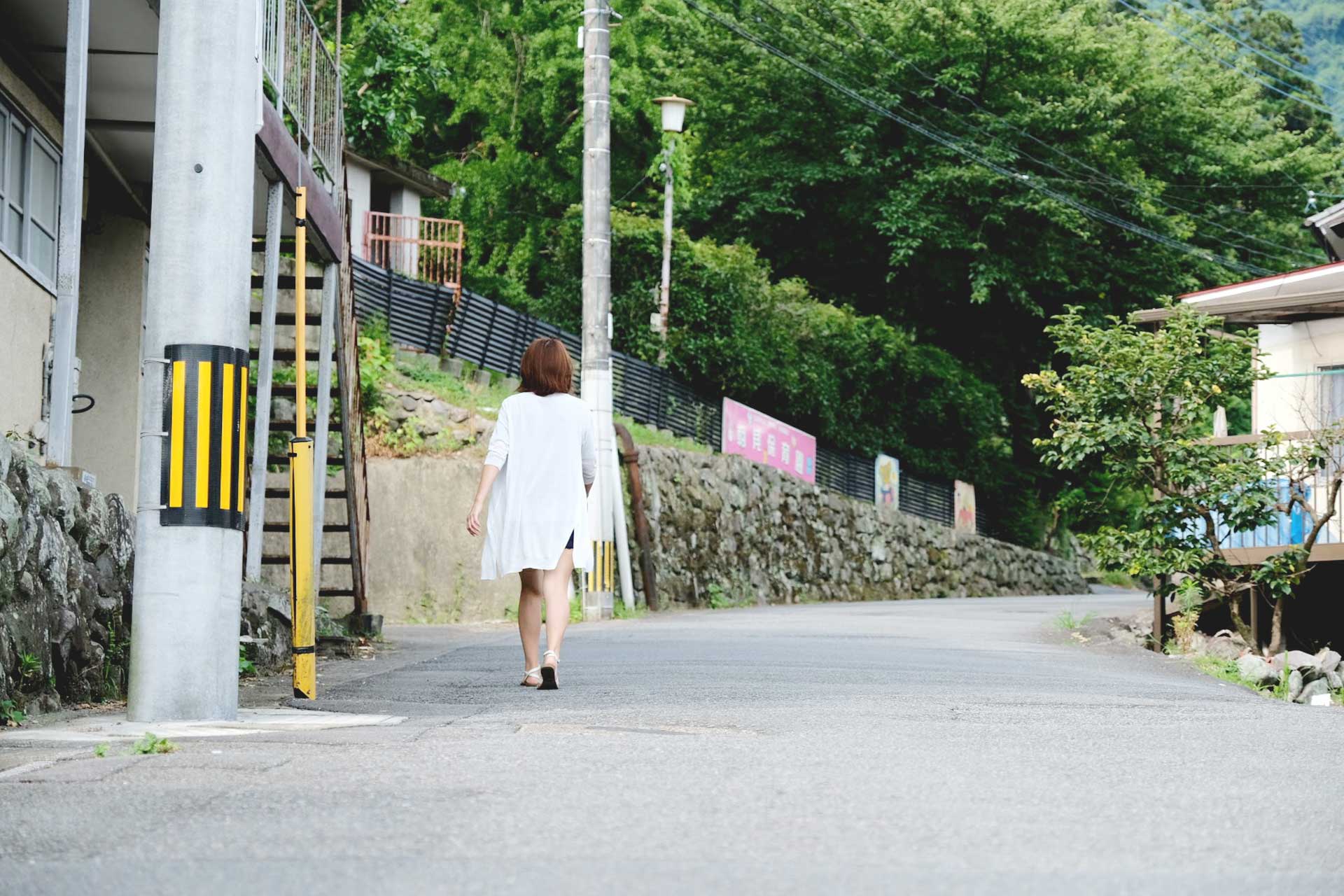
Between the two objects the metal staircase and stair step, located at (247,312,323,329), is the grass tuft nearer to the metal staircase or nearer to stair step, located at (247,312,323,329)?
the metal staircase

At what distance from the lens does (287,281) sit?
13672 mm

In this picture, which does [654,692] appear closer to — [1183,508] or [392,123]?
[1183,508]

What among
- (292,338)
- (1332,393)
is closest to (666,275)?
(292,338)

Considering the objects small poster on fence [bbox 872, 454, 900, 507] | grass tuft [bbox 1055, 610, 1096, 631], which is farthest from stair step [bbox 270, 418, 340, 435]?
small poster on fence [bbox 872, 454, 900, 507]

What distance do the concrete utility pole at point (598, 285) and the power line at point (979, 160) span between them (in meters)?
16.1

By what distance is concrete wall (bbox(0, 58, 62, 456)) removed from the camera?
36.9ft

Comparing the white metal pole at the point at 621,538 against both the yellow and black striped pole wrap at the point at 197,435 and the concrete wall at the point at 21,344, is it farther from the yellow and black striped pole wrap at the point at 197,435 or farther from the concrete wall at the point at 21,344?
the yellow and black striped pole wrap at the point at 197,435

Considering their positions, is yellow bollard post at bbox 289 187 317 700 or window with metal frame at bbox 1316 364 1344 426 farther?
window with metal frame at bbox 1316 364 1344 426

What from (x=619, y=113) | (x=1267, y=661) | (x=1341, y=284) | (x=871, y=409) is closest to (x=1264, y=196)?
(x=871, y=409)

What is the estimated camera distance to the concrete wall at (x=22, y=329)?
11250 millimetres

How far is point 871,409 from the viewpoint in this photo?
35.2m

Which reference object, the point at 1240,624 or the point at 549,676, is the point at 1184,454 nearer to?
the point at 1240,624

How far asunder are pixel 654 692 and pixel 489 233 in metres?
30.1

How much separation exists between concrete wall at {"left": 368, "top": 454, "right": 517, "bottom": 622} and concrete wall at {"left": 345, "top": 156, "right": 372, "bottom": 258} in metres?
13.1
